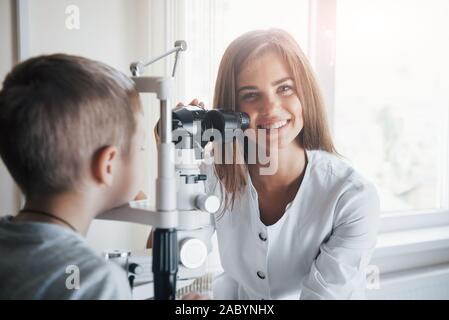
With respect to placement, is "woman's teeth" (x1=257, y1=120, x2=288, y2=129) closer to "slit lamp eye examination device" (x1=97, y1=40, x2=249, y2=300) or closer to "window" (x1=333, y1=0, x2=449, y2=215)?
"slit lamp eye examination device" (x1=97, y1=40, x2=249, y2=300)

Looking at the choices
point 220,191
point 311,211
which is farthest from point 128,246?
point 311,211

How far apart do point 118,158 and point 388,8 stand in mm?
953

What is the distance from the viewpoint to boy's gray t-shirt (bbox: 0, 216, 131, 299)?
0.52 metres

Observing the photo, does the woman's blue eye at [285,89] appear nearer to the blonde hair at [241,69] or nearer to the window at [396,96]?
the blonde hair at [241,69]

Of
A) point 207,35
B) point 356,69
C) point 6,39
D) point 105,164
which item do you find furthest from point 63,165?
point 356,69

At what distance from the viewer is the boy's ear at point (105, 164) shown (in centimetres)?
60

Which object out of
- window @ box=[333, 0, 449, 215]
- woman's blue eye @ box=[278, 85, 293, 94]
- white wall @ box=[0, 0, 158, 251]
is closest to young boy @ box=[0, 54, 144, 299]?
white wall @ box=[0, 0, 158, 251]

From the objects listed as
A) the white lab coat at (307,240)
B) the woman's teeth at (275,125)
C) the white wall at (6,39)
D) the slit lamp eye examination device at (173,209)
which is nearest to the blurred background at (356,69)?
the white wall at (6,39)

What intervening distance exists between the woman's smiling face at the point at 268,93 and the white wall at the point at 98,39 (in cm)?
25

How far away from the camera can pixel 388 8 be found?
121 centimetres

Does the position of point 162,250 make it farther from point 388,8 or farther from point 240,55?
point 388,8

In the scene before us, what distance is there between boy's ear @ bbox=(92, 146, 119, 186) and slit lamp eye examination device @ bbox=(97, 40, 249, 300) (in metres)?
0.05
